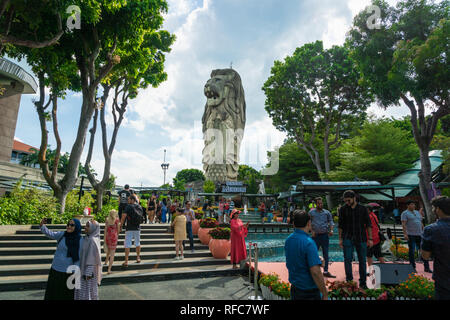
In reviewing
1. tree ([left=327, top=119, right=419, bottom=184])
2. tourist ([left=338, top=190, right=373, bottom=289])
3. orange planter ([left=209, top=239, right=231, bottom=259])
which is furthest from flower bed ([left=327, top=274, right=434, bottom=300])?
tree ([left=327, top=119, right=419, bottom=184])

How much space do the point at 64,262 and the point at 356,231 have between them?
521cm

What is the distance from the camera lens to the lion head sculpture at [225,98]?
143 feet

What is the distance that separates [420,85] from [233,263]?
12.8 meters

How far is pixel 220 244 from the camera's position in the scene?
333 inches

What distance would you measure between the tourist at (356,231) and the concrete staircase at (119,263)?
335 cm

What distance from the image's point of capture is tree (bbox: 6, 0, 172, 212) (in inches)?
437

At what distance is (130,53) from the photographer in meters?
12.8

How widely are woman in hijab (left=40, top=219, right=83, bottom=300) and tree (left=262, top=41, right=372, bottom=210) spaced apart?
76.8 ft

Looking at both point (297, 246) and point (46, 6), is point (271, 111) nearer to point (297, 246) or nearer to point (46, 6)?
point (46, 6)

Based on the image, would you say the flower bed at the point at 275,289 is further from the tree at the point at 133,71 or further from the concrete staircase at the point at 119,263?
the tree at the point at 133,71

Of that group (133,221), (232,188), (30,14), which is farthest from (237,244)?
(232,188)

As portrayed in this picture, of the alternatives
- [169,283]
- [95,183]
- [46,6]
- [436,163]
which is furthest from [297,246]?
[436,163]

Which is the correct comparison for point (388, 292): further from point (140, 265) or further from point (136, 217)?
point (136, 217)

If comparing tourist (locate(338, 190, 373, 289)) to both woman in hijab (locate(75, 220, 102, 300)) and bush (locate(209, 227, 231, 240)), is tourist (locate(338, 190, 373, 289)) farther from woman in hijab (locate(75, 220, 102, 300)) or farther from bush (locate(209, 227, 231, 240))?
woman in hijab (locate(75, 220, 102, 300))
